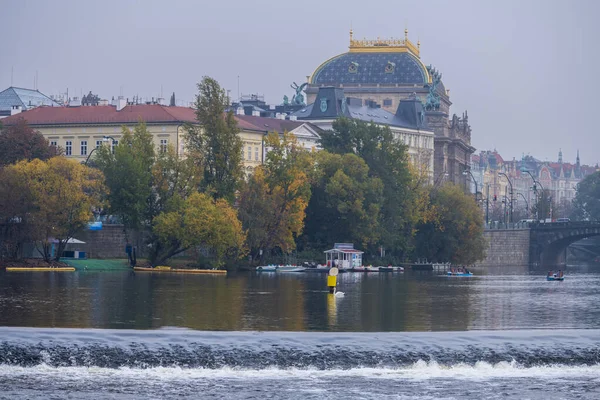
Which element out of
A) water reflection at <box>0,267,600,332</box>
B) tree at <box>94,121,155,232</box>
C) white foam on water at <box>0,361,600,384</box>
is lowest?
white foam on water at <box>0,361,600,384</box>

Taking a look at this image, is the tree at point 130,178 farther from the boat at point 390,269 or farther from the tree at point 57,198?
the boat at point 390,269

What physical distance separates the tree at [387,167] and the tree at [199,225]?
Result: 30655 mm

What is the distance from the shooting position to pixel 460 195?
155m

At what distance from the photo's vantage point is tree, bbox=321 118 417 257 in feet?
471

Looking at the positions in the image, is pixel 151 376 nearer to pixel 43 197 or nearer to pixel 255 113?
pixel 43 197

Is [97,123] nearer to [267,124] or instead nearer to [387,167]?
[267,124]

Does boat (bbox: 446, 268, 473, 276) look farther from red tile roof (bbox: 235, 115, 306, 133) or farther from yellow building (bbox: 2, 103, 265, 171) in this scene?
red tile roof (bbox: 235, 115, 306, 133)

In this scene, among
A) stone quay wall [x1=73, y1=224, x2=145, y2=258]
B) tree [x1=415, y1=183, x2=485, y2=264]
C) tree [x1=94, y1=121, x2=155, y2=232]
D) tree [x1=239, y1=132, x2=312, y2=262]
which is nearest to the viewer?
tree [x1=94, y1=121, x2=155, y2=232]

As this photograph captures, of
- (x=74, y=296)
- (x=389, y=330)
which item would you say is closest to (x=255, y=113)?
(x=74, y=296)

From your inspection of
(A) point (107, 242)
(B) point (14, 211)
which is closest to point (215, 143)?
(A) point (107, 242)

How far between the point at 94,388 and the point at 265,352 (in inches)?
291

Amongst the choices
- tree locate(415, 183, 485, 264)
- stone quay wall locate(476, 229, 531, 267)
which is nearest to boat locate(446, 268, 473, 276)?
tree locate(415, 183, 485, 264)

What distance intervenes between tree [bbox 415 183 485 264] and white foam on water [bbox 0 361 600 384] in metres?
101

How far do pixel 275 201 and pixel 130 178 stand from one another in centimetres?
1627
